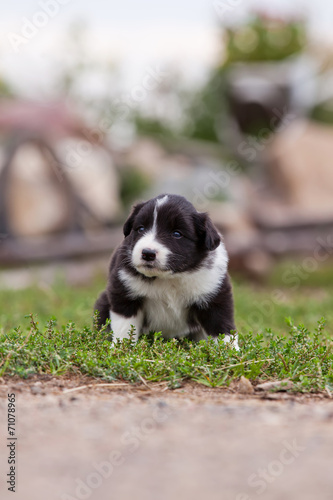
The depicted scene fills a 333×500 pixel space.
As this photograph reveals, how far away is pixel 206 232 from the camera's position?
15.9ft

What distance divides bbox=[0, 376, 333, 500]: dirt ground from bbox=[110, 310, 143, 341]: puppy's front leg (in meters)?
0.68

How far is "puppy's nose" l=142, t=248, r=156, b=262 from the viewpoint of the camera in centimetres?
455

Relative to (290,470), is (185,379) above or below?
below

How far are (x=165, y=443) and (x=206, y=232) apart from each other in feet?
6.23

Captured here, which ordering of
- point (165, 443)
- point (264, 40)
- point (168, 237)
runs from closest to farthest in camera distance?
point (165, 443) → point (168, 237) → point (264, 40)

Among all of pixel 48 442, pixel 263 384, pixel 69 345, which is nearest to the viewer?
pixel 48 442

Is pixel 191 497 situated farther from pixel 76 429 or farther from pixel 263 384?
pixel 263 384

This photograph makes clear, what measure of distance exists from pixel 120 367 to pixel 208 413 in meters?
0.87

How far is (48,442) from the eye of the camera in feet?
10.9

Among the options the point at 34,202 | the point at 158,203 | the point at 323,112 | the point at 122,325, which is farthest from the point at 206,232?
the point at 323,112

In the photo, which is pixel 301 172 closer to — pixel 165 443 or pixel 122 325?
pixel 122 325

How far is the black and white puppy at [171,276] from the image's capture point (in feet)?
15.6

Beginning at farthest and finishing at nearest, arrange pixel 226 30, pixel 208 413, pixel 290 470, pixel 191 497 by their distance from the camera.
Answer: pixel 226 30 → pixel 208 413 → pixel 290 470 → pixel 191 497

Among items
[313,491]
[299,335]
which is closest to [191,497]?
[313,491]
